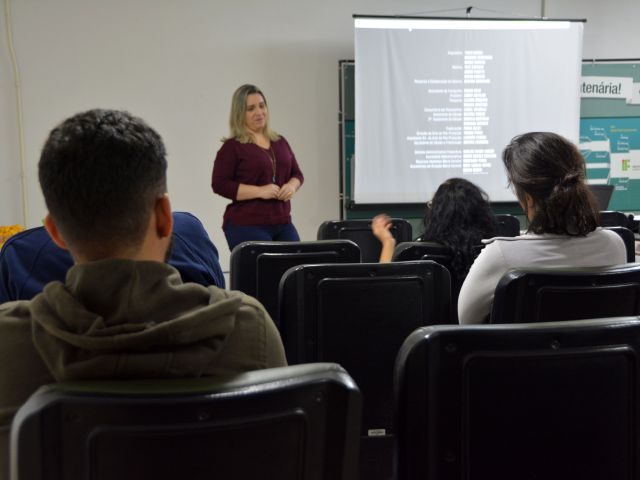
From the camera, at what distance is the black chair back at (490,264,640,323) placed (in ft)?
5.07

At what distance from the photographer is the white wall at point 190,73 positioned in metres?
5.10

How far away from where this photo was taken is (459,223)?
2664 mm

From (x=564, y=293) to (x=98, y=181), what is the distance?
1138mm

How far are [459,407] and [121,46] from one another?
4.85 m

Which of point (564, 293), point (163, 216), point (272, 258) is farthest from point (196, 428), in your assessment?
point (272, 258)

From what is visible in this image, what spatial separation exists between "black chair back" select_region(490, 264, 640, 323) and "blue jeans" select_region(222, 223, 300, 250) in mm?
2528

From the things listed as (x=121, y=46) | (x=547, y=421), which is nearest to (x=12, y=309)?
(x=547, y=421)

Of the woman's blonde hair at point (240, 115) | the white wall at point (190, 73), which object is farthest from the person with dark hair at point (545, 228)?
the white wall at point (190, 73)

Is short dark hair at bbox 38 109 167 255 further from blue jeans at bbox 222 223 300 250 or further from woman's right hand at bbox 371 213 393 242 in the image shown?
blue jeans at bbox 222 223 300 250

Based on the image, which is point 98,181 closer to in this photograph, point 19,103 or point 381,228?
point 381,228

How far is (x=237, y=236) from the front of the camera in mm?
4051

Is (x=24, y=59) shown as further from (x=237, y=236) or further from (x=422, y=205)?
(x=422, y=205)

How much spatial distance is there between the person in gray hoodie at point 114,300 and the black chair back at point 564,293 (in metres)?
0.82

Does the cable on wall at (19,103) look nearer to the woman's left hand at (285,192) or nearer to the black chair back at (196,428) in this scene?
the woman's left hand at (285,192)
